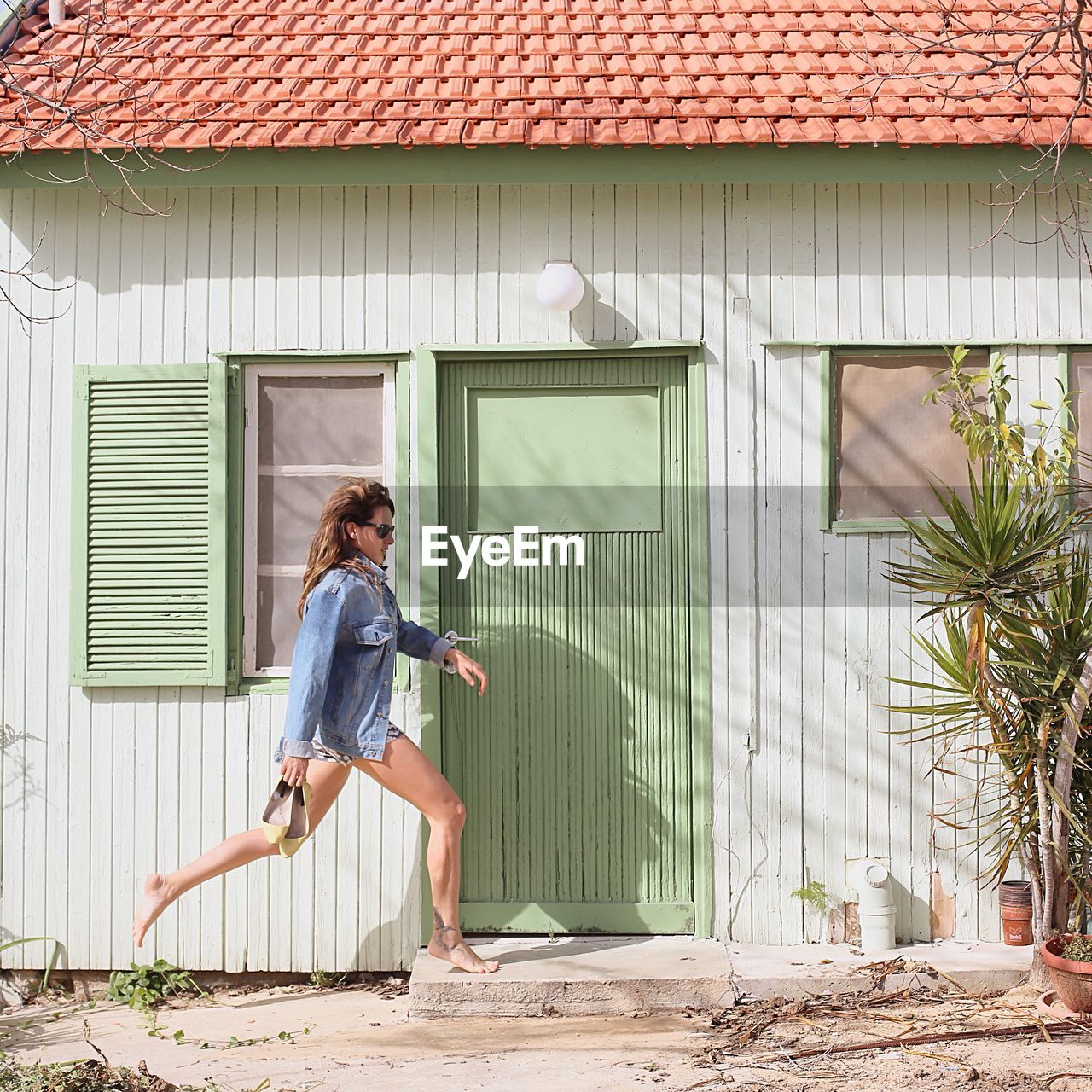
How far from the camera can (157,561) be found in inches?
216

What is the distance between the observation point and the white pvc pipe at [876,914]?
523 centimetres

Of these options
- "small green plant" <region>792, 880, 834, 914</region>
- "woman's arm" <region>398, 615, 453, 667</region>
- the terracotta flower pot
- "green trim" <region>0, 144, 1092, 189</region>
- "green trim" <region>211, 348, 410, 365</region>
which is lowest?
the terracotta flower pot

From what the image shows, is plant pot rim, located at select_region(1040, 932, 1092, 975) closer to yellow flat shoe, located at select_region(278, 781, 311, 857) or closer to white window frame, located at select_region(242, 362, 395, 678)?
yellow flat shoe, located at select_region(278, 781, 311, 857)

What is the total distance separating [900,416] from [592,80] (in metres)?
2.05

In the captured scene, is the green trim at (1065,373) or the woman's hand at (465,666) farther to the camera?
the green trim at (1065,373)

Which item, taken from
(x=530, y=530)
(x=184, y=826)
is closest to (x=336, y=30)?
(x=530, y=530)

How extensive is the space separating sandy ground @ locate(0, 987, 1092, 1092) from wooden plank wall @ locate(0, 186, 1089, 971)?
0.38m

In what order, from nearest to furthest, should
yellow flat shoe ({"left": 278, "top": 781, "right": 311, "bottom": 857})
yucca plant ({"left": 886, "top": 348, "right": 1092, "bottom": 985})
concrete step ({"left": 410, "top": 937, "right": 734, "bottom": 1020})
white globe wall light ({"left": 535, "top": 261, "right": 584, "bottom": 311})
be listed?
1. yucca plant ({"left": 886, "top": 348, "right": 1092, "bottom": 985})
2. yellow flat shoe ({"left": 278, "top": 781, "right": 311, "bottom": 857})
3. concrete step ({"left": 410, "top": 937, "right": 734, "bottom": 1020})
4. white globe wall light ({"left": 535, "top": 261, "right": 584, "bottom": 311})

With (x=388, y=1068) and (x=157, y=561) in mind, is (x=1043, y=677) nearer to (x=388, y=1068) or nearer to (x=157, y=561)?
(x=388, y=1068)

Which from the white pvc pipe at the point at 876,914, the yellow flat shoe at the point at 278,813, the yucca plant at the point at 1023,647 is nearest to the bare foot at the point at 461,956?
the yellow flat shoe at the point at 278,813

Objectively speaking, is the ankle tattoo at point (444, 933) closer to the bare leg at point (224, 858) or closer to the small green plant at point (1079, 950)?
the bare leg at point (224, 858)

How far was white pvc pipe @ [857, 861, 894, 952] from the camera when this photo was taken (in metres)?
5.23

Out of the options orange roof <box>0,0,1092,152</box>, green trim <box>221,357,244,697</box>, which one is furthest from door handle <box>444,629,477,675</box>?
orange roof <box>0,0,1092,152</box>

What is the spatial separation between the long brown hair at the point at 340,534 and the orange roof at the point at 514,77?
1512mm
